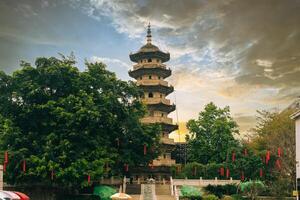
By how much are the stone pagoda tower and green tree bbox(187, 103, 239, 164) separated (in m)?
2.10

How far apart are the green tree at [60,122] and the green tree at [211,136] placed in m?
12.5

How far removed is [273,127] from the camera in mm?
46000

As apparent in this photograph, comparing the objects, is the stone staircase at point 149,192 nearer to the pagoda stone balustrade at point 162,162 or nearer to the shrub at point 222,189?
the shrub at point 222,189

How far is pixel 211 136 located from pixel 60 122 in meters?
18.6

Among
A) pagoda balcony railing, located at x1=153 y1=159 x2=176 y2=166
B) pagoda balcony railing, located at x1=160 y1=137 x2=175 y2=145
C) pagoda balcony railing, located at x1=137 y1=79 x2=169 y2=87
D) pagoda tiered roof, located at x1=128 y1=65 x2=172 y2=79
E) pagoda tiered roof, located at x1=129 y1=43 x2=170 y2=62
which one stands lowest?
pagoda balcony railing, located at x1=153 y1=159 x2=176 y2=166

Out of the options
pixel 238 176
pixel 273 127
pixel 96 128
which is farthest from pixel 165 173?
pixel 96 128

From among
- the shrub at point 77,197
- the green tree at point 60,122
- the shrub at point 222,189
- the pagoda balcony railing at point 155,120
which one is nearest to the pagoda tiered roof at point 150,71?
the pagoda balcony railing at point 155,120

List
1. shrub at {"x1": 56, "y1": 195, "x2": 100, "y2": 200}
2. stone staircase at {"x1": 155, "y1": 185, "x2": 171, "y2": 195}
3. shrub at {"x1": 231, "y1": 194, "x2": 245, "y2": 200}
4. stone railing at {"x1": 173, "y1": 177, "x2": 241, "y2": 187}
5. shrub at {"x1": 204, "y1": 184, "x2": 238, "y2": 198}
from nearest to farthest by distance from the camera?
→ 1. shrub at {"x1": 56, "y1": 195, "x2": 100, "y2": 200}
2. shrub at {"x1": 231, "y1": 194, "x2": 245, "y2": 200}
3. shrub at {"x1": 204, "y1": 184, "x2": 238, "y2": 198}
4. stone staircase at {"x1": 155, "y1": 185, "x2": 171, "y2": 195}
5. stone railing at {"x1": 173, "y1": 177, "x2": 241, "y2": 187}

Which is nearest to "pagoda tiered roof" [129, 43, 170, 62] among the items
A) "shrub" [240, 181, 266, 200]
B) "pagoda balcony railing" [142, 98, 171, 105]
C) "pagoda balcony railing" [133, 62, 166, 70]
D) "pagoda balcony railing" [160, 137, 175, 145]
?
"pagoda balcony railing" [133, 62, 166, 70]

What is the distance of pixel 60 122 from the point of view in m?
33.5

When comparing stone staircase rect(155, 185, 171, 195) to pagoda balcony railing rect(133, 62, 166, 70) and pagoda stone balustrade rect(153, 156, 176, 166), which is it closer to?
pagoda stone balustrade rect(153, 156, 176, 166)

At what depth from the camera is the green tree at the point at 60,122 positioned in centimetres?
3216

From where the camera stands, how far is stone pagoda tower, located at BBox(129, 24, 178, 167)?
48531mm

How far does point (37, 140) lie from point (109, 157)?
501 cm
